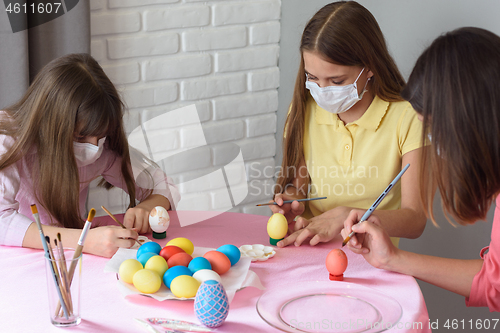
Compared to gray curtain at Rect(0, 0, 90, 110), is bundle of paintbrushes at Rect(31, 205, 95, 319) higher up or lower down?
lower down

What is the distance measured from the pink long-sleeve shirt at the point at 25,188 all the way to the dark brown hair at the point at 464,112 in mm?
801

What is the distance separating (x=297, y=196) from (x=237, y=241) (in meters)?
0.42

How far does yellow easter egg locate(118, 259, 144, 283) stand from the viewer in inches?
34.2

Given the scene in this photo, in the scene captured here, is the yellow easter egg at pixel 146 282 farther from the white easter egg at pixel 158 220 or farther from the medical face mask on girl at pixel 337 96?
the medical face mask on girl at pixel 337 96

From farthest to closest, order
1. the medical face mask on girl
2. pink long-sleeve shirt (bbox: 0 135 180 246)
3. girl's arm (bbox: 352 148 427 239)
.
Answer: the medical face mask on girl, girl's arm (bbox: 352 148 427 239), pink long-sleeve shirt (bbox: 0 135 180 246)

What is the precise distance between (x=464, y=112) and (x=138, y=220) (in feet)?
2.50

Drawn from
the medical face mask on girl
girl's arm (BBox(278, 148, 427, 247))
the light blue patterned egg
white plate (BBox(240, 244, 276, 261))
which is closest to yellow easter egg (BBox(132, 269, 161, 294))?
the light blue patterned egg

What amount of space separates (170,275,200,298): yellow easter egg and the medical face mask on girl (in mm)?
694

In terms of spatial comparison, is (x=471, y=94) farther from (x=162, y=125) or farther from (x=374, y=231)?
(x=162, y=125)

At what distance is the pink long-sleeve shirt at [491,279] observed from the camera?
938mm

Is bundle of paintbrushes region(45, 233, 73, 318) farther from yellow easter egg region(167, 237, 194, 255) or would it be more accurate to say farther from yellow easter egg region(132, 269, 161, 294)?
yellow easter egg region(167, 237, 194, 255)

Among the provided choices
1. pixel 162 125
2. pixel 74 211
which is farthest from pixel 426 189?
pixel 162 125

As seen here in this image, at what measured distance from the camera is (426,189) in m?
1.03

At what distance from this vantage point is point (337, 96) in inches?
51.8
